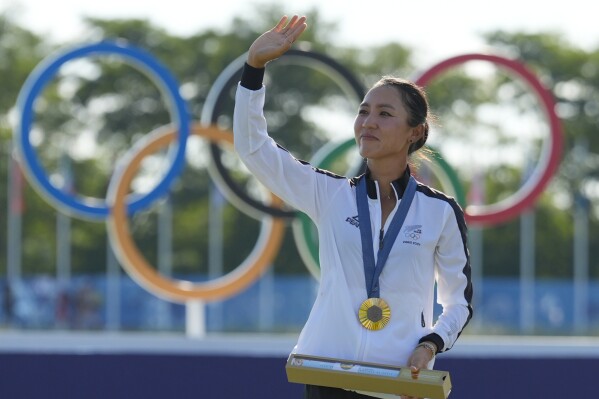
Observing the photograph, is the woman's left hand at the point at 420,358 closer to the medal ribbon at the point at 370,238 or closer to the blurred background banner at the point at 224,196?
the medal ribbon at the point at 370,238

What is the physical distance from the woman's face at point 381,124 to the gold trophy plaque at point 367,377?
2.41 ft

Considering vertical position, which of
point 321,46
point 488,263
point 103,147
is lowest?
point 488,263

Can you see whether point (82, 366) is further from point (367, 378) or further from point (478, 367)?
point (367, 378)

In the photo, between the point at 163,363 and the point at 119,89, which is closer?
the point at 163,363

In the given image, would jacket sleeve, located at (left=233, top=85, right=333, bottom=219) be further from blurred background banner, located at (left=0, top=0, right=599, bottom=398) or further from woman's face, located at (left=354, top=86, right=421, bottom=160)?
blurred background banner, located at (left=0, top=0, right=599, bottom=398)

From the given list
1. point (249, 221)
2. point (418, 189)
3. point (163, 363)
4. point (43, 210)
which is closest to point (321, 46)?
point (249, 221)

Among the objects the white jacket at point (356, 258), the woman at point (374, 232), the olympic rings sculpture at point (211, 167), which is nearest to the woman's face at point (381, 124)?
the woman at point (374, 232)

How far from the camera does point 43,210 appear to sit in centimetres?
4366

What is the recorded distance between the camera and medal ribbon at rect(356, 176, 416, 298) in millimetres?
4789

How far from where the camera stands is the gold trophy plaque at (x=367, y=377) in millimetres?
4621

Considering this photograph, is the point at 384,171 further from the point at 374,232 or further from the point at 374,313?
the point at 374,313

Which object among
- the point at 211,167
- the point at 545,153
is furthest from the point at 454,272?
the point at 545,153

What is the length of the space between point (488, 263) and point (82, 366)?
3551cm

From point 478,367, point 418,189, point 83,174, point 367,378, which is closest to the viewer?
point 367,378
